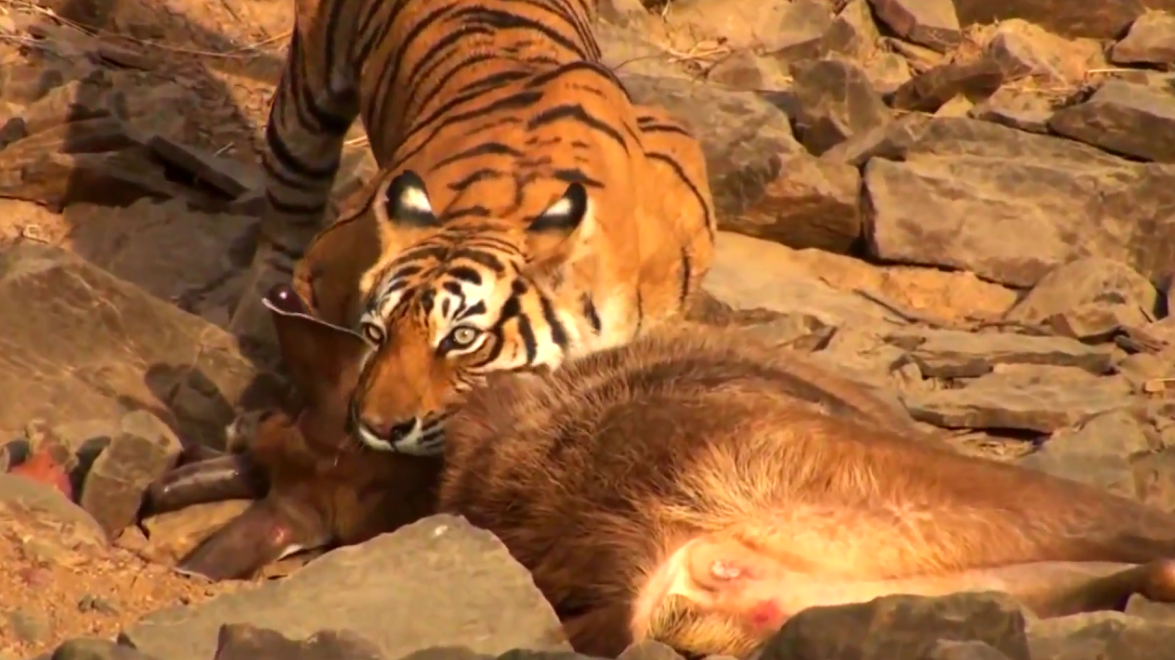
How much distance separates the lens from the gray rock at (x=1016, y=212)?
6.48 meters

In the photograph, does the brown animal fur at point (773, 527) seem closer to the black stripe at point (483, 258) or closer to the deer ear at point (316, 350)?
the deer ear at point (316, 350)

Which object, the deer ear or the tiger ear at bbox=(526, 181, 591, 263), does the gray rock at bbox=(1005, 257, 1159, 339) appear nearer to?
the tiger ear at bbox=(526, 181, 591, 263)

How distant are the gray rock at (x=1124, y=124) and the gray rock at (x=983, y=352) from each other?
159cm

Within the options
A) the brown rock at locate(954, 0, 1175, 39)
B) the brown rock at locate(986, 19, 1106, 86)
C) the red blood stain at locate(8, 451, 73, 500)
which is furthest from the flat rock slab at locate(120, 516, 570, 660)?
the brown rock at locate(954, 0, 1175, 39)

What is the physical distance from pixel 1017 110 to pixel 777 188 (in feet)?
5.74

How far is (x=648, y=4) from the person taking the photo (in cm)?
877

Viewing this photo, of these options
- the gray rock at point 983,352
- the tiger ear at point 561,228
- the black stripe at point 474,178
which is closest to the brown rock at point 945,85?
the gray rock at point 983,352

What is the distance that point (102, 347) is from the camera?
15.4 ft

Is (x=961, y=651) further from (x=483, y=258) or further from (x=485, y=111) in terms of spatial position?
(x=485, y=111)

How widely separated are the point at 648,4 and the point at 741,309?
11.2 feet

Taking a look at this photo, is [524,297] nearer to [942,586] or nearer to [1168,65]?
[942,586]

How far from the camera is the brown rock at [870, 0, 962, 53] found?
843cm

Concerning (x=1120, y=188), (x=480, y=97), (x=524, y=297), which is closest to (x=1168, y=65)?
(x=1120, y=188)

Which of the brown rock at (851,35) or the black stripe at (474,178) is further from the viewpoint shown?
the brown rock at (851,35)
